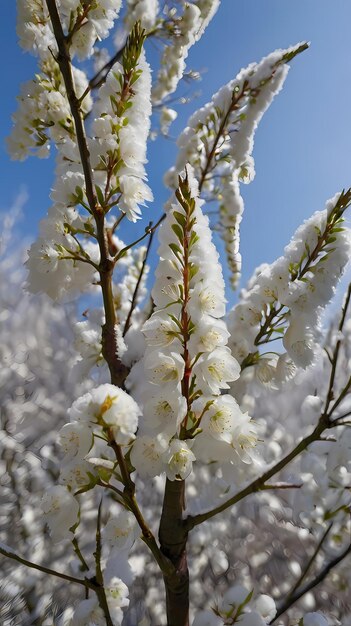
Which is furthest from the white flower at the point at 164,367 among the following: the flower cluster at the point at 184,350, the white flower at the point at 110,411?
the white flower at the point at 110,411

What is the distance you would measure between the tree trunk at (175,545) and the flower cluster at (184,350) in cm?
31

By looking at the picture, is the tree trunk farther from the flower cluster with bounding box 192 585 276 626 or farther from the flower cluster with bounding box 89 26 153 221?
the flower cluster with bounding box 89 26 153 221

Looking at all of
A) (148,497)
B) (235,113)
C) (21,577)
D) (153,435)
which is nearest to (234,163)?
(235,113)

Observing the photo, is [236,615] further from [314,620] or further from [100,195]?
[100,195]

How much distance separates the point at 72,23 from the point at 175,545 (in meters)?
1.35

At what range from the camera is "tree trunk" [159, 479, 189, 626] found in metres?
1.08

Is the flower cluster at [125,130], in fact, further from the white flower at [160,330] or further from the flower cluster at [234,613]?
the flower cluster at [234,613]

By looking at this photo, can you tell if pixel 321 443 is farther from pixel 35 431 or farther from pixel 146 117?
pixel 35 431

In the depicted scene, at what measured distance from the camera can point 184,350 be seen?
78 centimetres

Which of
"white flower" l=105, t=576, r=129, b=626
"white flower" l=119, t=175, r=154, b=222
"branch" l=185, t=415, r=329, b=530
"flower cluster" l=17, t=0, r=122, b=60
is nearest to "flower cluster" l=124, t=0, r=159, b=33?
"flower cluster" l=17, t=0, r=122, b=60

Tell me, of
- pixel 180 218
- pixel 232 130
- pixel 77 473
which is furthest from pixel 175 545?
pixel 232 130

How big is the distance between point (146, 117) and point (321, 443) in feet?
3.79

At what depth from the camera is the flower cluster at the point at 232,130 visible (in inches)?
67.4

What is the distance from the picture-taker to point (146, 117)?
109 centimetres
